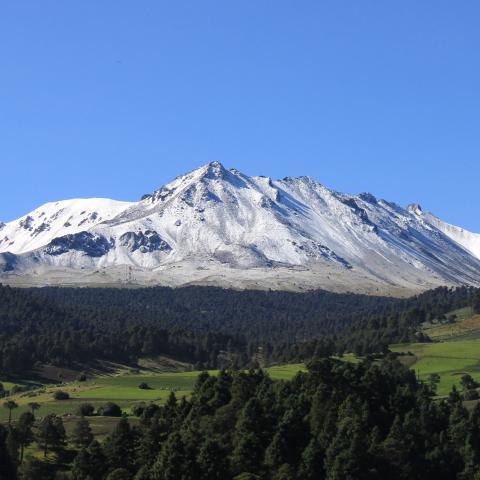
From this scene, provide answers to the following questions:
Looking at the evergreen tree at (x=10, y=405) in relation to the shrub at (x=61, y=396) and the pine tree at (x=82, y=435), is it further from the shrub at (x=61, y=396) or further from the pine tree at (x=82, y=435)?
the pine tree at (x=82, y=435)

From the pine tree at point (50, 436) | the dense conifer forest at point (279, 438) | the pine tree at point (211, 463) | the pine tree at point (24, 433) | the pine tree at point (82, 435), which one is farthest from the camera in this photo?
the pine tree at point (82, 435)

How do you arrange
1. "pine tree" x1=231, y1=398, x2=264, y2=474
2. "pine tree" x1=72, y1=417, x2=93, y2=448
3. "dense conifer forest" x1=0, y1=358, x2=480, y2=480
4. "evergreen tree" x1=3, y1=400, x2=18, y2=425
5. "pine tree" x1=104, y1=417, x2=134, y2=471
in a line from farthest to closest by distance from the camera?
"evergreen tree" x1=3, y1=400, x2=18, y2=425 → "pine tree" x1=72, y1=417, x2=93, y2=448 → "pine tree" x1=104, y1=417, x2=134, y2=471 → "pine tree" x1=231, y1=398, x2=264, y2=474 → "dense conifer forest" x1=0, y1=358, x2=480, y2=480

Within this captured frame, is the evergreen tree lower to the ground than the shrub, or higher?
lower

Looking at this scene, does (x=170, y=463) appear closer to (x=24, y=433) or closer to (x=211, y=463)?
(x=211, y=463)

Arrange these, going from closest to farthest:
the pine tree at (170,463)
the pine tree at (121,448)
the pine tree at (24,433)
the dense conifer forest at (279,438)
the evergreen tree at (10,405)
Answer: the pine tree at (170,463), the dense conifer forest at (279,438), the pine tree at (121,448), the pine tree at (24,433), the evergreen tree at (10,405)

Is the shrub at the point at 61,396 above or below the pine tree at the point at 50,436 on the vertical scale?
above

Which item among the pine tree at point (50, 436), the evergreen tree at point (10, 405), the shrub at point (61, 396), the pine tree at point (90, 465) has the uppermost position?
the shrub at point (61, 396)

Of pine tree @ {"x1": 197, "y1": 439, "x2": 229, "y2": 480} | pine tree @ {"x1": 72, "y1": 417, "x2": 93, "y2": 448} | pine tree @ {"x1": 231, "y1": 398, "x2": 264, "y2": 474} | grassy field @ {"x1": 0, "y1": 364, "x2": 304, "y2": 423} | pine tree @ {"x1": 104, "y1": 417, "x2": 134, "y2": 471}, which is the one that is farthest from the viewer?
grassy field @ {"x1": 0, "y1": 364, "x2": 304, "y2": 423}

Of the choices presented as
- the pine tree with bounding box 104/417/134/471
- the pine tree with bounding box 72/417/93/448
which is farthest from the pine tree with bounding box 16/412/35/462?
the pine tree with bounding box 104/417/134/471

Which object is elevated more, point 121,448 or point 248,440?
point 248,440

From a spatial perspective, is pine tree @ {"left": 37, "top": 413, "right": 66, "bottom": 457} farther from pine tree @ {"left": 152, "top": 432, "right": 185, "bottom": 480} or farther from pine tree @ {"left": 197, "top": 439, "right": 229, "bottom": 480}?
pine tree @ {"left": 197, "top": 439, "right": 229, "bottom": 480}

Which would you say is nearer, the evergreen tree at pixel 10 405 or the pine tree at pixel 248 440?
the pine tree at pixel 248 440

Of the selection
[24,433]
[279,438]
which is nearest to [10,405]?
[24,433]

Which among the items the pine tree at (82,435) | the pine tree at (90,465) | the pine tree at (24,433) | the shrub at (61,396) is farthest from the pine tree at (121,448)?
the shrub at (61,396)
